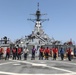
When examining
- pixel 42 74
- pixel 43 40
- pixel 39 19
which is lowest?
pixel 42 74

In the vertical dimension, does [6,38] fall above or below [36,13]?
below

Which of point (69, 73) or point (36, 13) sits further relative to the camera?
point (36, 13)

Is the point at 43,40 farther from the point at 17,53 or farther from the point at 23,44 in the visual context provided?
the point at 17,53

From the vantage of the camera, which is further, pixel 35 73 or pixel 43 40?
pixel 43 40

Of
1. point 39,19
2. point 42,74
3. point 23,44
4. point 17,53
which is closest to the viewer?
point 42,74

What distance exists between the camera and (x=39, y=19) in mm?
64000

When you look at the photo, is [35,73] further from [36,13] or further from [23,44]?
[36,13]

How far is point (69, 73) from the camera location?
16.7 m

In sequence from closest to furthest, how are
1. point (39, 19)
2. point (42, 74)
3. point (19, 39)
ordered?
point (42, 74)
point (19, 39)
point (39, 19)

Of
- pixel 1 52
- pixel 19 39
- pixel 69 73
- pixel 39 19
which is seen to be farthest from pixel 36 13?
pixel 69 73

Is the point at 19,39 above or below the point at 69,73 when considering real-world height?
above

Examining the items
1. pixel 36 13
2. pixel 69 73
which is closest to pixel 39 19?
pixel 36 13

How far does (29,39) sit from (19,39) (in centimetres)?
341

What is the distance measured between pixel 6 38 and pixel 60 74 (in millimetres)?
39048
